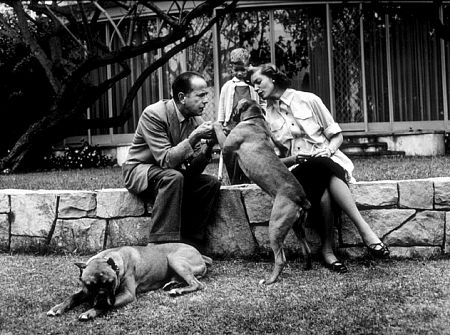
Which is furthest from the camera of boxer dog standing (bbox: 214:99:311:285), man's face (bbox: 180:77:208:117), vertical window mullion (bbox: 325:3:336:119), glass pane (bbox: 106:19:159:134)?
glass pane (bbox: 106:19:159:134)

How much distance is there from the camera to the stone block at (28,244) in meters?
6.03

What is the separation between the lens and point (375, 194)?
5.34 metres

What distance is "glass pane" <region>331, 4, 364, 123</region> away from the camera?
502 inches

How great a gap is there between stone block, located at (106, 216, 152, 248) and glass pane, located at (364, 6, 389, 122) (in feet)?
26.6

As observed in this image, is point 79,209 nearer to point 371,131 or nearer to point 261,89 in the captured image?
point 261,89

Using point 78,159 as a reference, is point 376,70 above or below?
above

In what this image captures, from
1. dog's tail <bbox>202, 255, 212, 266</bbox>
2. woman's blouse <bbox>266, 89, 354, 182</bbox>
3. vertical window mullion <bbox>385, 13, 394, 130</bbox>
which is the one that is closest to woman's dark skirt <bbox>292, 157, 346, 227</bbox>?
woman's blouse <bbox>266, 89, 354, 182</bbox>

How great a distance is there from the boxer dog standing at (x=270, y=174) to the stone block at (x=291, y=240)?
36 cm

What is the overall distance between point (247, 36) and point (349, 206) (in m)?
8.22

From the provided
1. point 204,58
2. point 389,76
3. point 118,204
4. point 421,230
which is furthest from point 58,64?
point 421,230

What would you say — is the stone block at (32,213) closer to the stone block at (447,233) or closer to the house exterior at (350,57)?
the stone block at (447,233)

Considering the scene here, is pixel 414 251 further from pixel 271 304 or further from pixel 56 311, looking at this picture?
pixel 56 311

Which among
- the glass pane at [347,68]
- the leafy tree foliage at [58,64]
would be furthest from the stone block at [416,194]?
the glass pane at [347,68]

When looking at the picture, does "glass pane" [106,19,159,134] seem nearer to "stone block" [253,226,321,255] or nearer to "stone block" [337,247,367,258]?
"stone block" [253,226,321,255]
